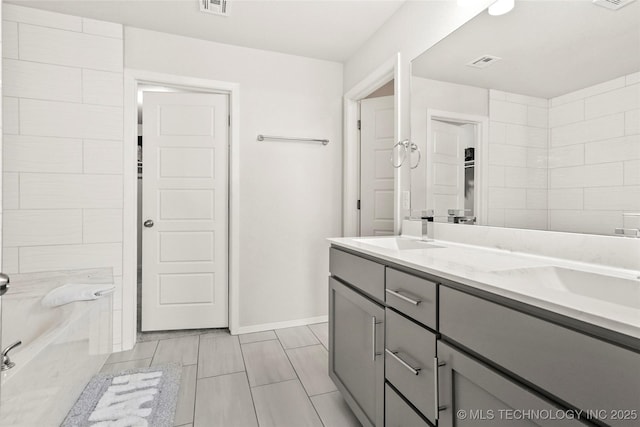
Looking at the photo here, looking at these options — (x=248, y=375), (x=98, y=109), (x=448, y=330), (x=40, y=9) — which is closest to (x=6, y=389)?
(x=248, y=375)

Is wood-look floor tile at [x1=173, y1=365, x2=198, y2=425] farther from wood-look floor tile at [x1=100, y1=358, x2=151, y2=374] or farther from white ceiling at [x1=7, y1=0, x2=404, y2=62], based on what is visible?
white ceiling at [x1=7, y1=0, x2=404, y2=62]

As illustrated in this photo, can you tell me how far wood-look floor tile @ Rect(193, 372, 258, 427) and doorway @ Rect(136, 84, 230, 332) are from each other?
0.88 meters

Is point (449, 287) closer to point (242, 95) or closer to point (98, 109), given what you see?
point (242, 95)

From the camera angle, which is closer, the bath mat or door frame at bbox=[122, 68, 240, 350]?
the bath mat

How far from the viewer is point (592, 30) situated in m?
1.20

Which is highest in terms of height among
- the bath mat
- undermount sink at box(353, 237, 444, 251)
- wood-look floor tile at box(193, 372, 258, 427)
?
undermount sink at box(353, 237, 444, 251)

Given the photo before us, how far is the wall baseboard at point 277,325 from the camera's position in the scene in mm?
2821

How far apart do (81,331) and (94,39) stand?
2.02 meters

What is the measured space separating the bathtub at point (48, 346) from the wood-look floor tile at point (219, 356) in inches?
24.3

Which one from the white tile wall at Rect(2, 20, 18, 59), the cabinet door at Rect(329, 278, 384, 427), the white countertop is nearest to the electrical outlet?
the white countertop

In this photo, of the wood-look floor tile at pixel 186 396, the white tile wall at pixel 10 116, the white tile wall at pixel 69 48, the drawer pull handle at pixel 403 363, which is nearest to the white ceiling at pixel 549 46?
the drawer pull handle at pixel 403 363

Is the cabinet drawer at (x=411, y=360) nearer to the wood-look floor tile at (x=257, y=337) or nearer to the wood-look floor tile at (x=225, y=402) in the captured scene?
the wood-look floor tile at (x=225, y=402)

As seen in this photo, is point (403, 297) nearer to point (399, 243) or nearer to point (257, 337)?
point (399, 243)

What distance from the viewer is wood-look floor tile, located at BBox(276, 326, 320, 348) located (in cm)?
261
